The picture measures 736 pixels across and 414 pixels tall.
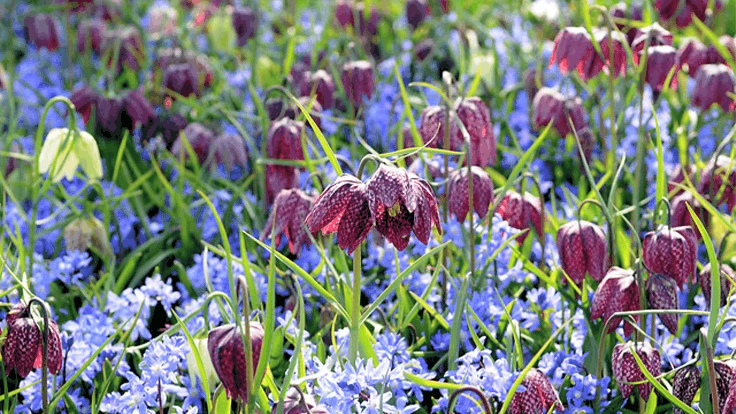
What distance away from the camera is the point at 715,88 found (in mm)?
2438

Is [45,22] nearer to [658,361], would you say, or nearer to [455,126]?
[455,126]

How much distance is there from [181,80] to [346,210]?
5.49 feet

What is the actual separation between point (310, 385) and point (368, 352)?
0.37 ft

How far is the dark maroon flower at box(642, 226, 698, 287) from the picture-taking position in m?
A: 1.67

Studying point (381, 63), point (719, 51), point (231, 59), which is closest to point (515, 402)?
point (719, 51)

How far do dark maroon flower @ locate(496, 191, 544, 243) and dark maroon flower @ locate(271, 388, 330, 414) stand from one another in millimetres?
767

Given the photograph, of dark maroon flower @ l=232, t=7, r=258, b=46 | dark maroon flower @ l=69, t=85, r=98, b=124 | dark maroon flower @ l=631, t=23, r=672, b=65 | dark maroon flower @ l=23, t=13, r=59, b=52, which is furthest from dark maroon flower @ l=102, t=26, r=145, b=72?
dark maroon flower @ l=631, t=23, r=672, b=65

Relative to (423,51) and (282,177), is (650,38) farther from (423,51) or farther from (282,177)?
(423,51)

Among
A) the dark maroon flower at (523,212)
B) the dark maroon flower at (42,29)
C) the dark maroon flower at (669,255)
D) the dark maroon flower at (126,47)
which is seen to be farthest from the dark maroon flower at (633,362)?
the dark maroon flower at (42,29)

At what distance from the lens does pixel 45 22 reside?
346cm

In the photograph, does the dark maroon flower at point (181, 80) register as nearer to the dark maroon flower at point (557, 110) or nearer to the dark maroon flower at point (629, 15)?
the dark maroon flower at point (557, 110)

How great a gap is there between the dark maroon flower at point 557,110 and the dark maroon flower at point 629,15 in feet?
0.77

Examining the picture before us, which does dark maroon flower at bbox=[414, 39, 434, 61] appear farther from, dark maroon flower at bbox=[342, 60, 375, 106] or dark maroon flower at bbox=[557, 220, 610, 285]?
dark maroon flower at bbox=[557, 220, 610, 285]

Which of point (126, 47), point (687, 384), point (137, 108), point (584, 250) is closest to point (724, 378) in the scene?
point (687, 384)
